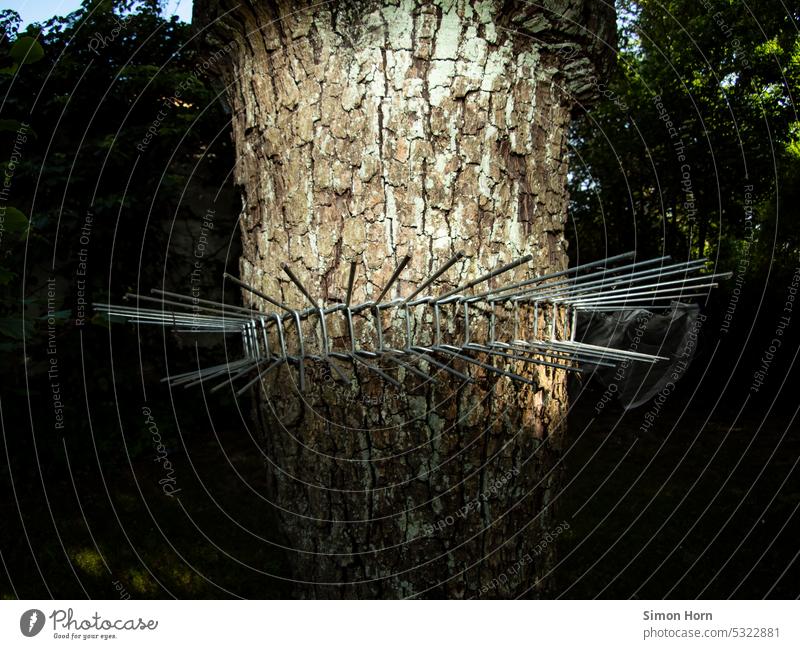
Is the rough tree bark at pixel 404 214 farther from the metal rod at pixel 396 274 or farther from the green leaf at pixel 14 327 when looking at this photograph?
the green leaf at pixel 14 327

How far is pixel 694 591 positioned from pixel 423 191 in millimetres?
2437

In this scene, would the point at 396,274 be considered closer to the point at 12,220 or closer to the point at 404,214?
the point at 404,214

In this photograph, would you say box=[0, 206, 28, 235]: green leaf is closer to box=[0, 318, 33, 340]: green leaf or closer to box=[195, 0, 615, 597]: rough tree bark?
box=[0, 318, 33, 340]: green leaf

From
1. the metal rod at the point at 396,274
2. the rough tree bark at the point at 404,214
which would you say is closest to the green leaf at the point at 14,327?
the rough tree bark at the point at 404,214

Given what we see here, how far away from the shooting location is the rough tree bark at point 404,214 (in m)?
1.17

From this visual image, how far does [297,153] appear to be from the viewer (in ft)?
3.97

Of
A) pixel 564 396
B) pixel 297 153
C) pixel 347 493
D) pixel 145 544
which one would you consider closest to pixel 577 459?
pixel 145 544

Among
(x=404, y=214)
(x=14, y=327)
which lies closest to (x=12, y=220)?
(x=14, y=327)

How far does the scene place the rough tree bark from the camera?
1.17m

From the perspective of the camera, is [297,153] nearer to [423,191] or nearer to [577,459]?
[423,191]

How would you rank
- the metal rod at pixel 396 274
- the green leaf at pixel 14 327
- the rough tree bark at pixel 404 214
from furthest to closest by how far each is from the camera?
the green leaf at pixel 14 327
the rough tree bark at pixel 404 214
the metal rod at pixel 396 274

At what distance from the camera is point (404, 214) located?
46.2 inches

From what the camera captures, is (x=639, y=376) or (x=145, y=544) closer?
(x=145, y=544)

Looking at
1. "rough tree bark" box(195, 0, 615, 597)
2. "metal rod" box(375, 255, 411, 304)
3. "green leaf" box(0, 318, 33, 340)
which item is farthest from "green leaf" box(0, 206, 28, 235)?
"metal rod" box(375, 255, 411, 304)
